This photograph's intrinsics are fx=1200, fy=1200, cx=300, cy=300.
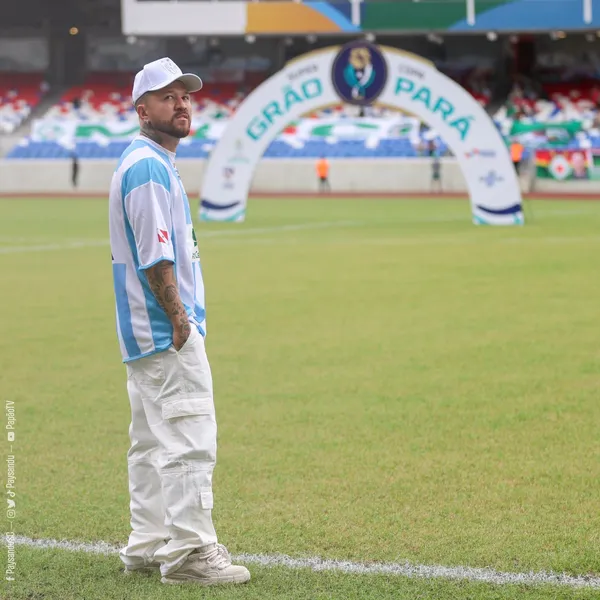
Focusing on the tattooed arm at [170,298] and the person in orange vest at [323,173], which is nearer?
the tattooed arm at [170,298]

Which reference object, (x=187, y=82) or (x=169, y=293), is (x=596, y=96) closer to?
(x=187, y=82)

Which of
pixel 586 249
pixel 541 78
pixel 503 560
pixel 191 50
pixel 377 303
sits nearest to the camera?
pixel 503 560

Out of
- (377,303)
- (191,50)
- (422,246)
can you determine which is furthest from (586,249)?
(191,50)

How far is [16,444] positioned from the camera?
7.44 meters

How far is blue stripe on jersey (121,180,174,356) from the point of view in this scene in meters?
4.66

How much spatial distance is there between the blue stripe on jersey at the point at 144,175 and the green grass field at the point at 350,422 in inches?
62.5

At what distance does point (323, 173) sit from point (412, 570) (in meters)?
36.1

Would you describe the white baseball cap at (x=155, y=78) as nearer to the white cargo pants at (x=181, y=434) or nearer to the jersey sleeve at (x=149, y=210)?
the jersey sleeve at (x=149, y=210)

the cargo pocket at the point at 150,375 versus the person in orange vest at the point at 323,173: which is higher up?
the person in orange vest at the point at 323,173

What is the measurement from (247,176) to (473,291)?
44.9 feet

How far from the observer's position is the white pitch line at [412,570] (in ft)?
15.7

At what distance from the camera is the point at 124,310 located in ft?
15.6

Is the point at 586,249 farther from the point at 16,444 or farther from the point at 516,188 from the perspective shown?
the point at 16,444

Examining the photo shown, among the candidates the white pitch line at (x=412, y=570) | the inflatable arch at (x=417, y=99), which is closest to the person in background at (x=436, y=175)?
the inflatable arch at (x=417, y=99)
